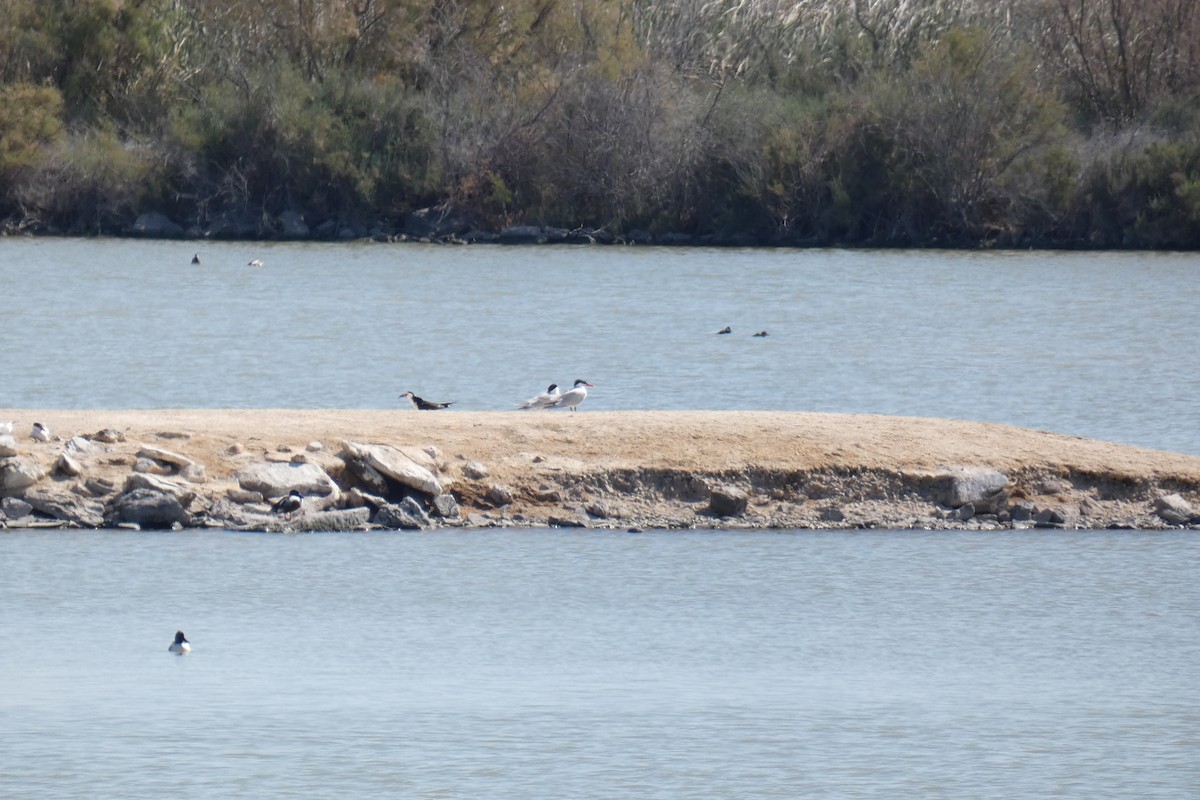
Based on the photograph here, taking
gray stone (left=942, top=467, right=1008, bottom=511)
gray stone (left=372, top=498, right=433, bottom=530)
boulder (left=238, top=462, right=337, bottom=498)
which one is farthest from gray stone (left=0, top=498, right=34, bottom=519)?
gray stone (left=942, top=467, right=1008, bottom=511)

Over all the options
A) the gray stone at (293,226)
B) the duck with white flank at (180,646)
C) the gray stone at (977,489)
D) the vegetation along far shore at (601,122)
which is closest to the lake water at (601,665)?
the duck with white flank at (180,646)

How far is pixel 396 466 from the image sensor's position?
15.0 m

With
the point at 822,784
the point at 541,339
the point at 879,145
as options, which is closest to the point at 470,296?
the point at 541,339

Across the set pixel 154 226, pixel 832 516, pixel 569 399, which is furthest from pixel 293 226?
pixel 832 516

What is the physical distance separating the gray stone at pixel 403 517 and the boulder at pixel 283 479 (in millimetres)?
402

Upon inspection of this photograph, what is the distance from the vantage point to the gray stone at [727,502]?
15469 mm

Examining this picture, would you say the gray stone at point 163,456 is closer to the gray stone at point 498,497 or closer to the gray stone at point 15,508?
the gray stone at point 15,508

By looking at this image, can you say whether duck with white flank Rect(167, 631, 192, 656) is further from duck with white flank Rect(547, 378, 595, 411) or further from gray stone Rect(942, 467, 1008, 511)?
duck with white flank Rect(547, 378, 595, 411)

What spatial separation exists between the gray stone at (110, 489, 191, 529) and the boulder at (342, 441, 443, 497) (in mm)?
1239

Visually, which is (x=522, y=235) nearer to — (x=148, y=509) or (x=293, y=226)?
(x=293, y=226)

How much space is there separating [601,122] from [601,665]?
47711 millimetres

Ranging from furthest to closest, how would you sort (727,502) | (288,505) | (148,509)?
(727,502) → (288,505) → (148,509)

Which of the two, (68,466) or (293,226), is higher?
(68,466)

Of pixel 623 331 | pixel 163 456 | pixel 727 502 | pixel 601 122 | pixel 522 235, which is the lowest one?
pixel 522 235
